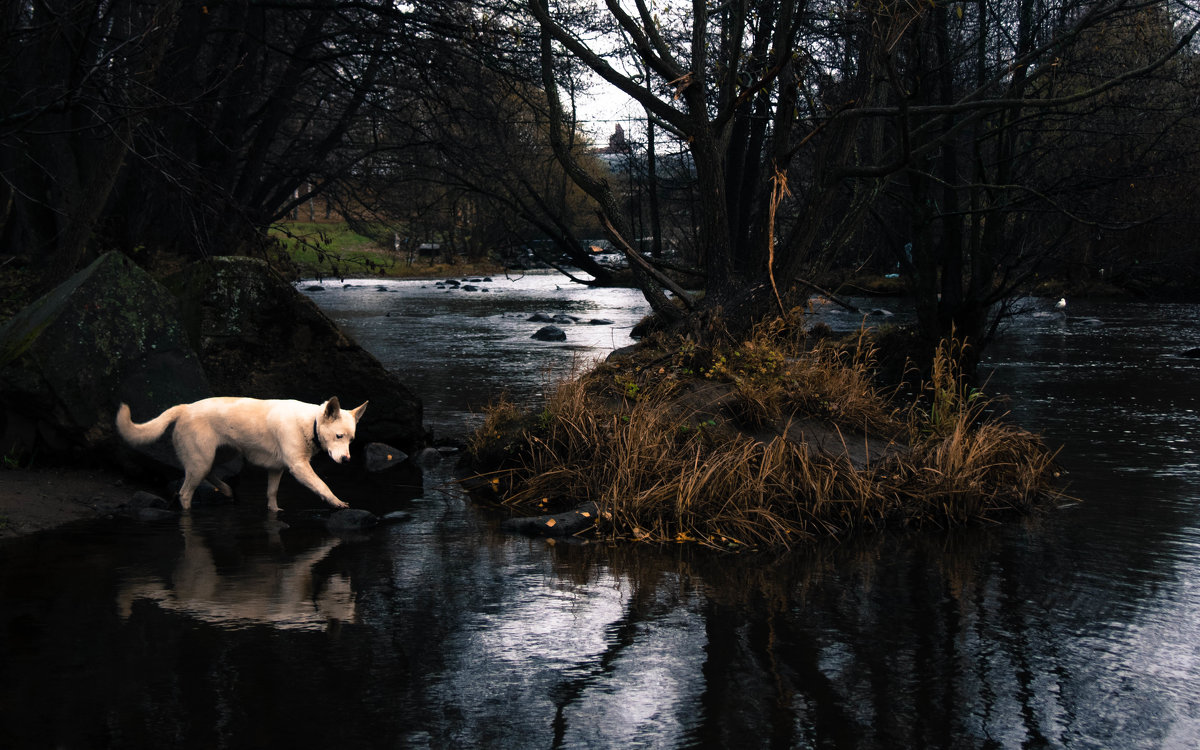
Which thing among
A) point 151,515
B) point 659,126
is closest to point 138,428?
point 151,515

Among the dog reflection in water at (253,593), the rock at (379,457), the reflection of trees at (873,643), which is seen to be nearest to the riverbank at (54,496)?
the dog reflection in water at (253,593)

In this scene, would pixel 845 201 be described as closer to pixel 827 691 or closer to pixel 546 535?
pixel 546 535

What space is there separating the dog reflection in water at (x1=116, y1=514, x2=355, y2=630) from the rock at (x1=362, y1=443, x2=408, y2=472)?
3345mm

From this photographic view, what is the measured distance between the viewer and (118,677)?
5344mm

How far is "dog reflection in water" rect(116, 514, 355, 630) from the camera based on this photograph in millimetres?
6328

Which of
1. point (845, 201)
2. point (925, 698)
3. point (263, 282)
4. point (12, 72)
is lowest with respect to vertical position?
point (925, 698)

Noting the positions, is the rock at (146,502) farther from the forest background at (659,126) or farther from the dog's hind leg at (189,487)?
the forest background at (659,126)

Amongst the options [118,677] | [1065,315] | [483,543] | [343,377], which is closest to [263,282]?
[343,377]

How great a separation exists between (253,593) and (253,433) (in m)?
2.21

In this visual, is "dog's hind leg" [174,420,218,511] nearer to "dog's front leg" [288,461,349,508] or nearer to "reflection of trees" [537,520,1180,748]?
"dog's front leg" [288,461,349,508]

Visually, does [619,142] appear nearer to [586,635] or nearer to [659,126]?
[659,126]

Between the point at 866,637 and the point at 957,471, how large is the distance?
3.56 m

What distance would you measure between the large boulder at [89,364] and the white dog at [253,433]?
914mm

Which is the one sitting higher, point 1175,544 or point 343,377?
point 343,377
